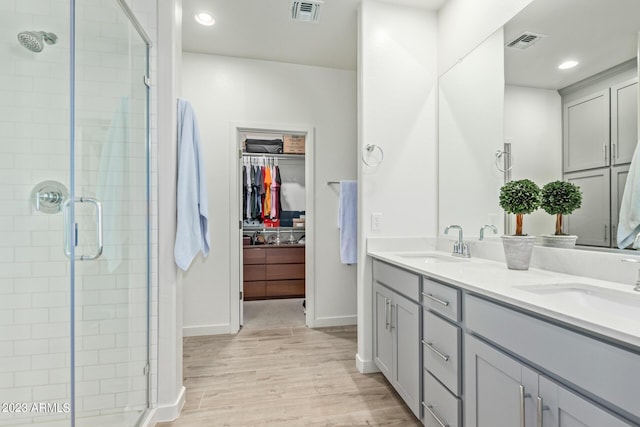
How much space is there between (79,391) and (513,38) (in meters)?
2.95

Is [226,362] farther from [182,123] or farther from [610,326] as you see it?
[610,326]

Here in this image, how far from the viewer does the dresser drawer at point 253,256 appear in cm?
427

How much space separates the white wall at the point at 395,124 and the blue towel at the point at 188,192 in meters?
1.16

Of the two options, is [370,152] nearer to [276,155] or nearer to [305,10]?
[305,10]

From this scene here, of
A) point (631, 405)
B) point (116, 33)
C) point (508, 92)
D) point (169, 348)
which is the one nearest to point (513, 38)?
point (508, 92)

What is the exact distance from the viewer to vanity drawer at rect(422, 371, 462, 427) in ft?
4.18

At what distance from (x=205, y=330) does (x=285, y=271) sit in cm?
156

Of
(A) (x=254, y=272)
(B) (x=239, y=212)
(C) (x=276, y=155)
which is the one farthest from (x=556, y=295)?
(C) (x=276, y=155)

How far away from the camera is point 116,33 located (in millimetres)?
1557

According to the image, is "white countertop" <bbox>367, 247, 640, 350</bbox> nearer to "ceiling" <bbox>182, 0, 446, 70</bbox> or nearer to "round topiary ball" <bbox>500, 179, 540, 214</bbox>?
"round topiary ball" <bbox>500, 179, 540, 214</bbox>

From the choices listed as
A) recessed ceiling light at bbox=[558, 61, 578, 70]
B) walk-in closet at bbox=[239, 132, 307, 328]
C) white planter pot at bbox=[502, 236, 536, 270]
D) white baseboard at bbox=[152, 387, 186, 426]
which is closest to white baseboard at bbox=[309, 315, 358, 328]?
walk-in closet at bbox=[239, 132, 307, 328]

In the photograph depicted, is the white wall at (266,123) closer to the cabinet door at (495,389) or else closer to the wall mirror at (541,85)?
the wall mirror at (541,85)

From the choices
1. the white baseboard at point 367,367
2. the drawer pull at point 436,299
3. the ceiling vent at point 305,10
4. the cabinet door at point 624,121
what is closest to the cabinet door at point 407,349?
the drawer pull at point 436,299

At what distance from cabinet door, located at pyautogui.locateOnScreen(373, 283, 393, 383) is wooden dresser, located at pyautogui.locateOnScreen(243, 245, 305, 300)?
230 centimetres
